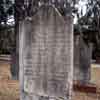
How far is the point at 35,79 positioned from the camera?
172 inches

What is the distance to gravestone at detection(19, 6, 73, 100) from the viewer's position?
418cm

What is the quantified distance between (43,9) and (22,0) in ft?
24.1

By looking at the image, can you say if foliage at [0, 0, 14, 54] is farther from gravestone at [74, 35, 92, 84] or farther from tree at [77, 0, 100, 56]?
gravestone at [74, 35, 92, 84]

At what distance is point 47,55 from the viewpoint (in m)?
4.27

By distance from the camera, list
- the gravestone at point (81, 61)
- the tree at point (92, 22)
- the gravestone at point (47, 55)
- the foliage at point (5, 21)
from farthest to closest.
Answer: the tree at point (92, 22) < the foliage at point (5, 21) < the gravestone at point (81, 61) < the gravestone at point (47, 55)

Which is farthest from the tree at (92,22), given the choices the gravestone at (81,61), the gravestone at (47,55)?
the gravestone at (47,55)

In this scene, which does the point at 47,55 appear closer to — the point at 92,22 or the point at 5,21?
the point at 5,21

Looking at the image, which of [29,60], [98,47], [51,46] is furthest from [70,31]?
[98,47]

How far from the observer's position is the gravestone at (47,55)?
418 centimetres

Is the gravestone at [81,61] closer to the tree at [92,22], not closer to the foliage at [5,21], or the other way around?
the foliage at [5,21]

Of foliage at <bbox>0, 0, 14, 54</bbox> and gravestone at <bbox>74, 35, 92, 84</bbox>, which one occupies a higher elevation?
foliage at <bbox>0, 0, 14, 54</bbox>

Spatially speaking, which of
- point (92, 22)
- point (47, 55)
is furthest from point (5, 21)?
point (47, 55)

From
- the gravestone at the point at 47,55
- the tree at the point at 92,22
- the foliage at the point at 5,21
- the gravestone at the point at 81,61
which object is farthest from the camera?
the tree at the point at 92,22

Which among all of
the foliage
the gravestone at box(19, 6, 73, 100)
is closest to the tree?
the foliage
